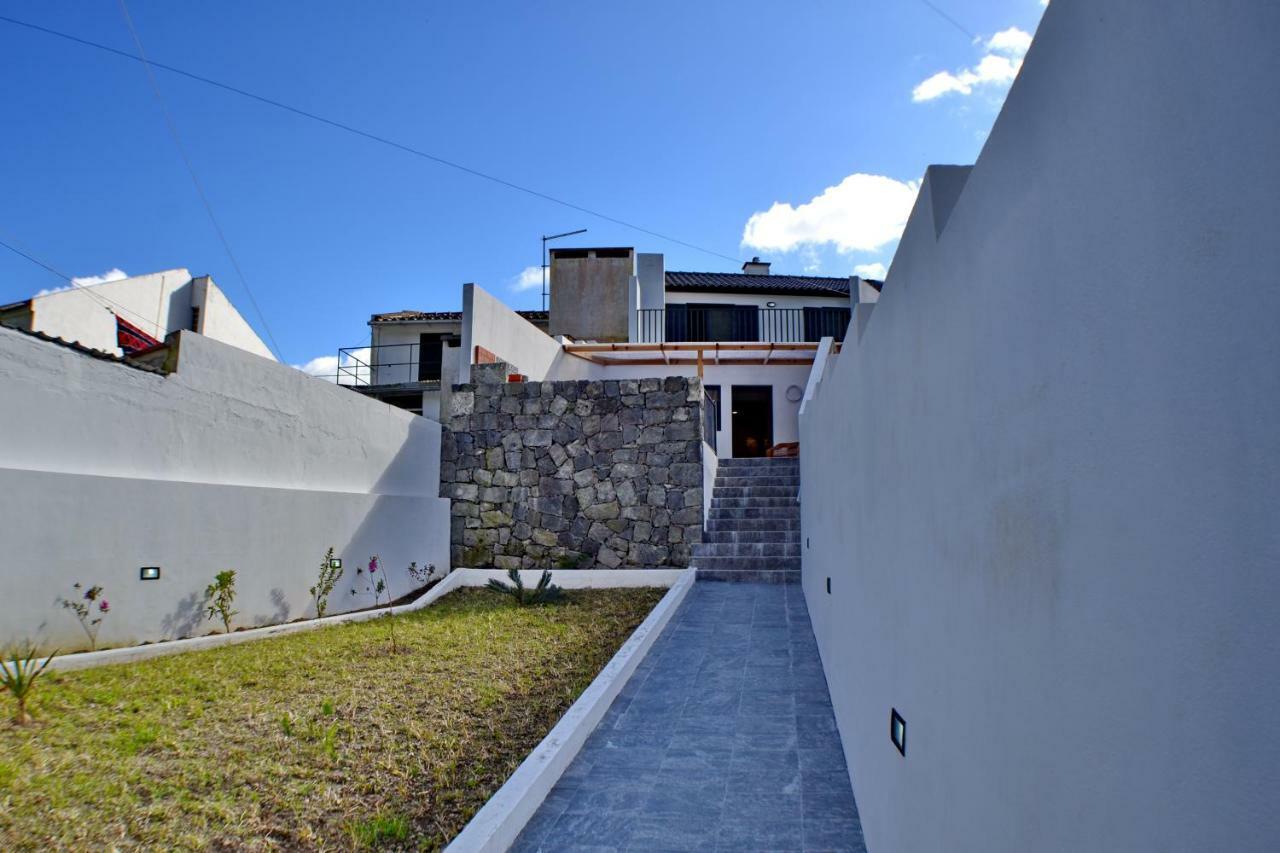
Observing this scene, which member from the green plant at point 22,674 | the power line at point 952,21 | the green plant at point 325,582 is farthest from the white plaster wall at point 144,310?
the power line at point 952,21

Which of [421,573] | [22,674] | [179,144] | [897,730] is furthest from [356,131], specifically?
[897,730]

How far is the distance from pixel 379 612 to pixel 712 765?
19.3 feet

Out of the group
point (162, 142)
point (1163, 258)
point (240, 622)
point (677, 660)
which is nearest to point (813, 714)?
point (677, 660)

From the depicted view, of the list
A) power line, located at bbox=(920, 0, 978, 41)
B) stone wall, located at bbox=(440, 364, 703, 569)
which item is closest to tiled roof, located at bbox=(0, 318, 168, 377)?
stone wall, located at bbox=(440, 364, 703, 569)

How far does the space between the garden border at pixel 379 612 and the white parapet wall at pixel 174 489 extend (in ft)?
0.80

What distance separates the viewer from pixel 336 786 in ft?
13.1

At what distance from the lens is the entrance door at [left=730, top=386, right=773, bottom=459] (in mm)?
18062

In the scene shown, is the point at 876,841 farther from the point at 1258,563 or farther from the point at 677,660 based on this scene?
the point at 677,660

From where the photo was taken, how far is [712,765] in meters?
4.47

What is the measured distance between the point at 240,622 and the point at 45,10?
342 inches

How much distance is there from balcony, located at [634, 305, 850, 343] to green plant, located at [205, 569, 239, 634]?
12.9m

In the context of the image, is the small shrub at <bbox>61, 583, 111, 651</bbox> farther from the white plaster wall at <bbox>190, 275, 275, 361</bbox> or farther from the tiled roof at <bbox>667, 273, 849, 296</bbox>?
the tiled roof at <bbox>667, 273, 849, 296</bbox>

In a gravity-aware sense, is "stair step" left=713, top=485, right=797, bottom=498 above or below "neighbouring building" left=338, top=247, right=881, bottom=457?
below

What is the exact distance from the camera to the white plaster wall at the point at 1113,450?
0.80m
